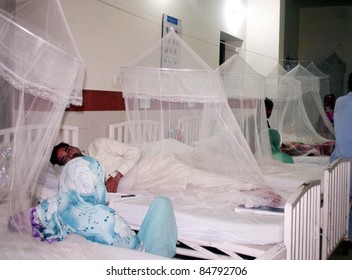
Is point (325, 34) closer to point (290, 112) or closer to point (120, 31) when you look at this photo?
point (290, 112)

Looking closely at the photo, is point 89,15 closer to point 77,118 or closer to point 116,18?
point 116,18

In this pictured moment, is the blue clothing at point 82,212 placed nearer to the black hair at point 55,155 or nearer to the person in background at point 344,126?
the black hair at point 55,155

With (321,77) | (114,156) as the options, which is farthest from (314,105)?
(114,156)

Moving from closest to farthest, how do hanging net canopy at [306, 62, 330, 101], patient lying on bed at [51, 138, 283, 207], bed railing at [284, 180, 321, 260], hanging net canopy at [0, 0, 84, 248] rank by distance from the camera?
hanging net canopy at [0, 0, 84, 248] < bed railing at [284, 180, 321, 260] < patient lying on bed at [51, 138, 283, 207] < hanging net canopy at [306, 62, 330, 101]

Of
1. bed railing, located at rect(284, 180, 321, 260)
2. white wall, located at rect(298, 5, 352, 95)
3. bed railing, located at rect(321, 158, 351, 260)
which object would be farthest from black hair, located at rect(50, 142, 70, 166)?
white wall, located at rect(298, 5, 352, 95)

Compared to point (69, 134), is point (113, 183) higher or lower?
lower

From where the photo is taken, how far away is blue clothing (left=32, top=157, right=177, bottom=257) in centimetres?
206

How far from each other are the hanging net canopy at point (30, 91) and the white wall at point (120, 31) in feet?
3.86

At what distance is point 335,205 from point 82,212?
6.03 ft

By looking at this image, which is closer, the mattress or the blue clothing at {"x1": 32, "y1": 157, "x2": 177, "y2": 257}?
the blue clothing at {"x1": 32, "y1": 157, "x2": 177, "y2": 257}

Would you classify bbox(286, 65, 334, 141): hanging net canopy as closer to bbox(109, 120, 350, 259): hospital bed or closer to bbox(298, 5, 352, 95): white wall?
bbox(298, 5, 352, 95): white wall

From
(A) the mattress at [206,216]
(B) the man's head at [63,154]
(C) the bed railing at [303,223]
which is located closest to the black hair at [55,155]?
(B) the man's head at [63,154]

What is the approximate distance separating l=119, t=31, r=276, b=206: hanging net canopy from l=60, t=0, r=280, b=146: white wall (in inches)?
11.2

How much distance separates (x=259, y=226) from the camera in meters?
2.47
